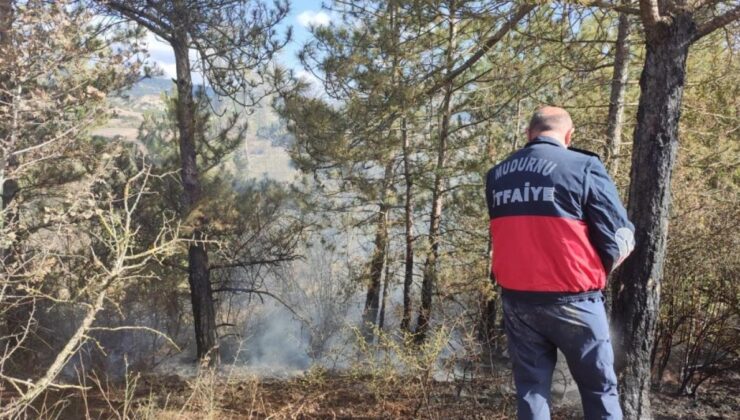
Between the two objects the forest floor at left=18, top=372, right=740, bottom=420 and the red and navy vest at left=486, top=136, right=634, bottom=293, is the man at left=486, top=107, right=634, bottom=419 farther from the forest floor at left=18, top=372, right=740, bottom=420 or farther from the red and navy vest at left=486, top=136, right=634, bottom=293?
the forest floor at left=18, top=372, right=740, bottom=420

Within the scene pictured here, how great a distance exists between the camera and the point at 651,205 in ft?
11.8

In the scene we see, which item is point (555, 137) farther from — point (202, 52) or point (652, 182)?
point (202, 52)

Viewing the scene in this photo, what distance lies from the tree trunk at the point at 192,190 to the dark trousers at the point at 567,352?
6566 millimetres

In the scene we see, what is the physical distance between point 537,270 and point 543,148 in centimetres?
68

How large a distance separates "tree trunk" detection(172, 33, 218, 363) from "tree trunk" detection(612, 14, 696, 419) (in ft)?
21.7

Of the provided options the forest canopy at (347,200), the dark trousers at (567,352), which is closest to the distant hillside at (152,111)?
the forest canopy at (347,200)

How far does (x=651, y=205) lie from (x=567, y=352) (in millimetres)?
1537

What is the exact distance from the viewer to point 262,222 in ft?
33.7

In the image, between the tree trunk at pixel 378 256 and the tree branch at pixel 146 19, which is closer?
the tree branch at pixel 146 19

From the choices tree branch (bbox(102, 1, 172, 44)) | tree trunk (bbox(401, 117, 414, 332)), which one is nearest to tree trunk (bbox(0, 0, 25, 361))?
tree branch (bbox(102, 1, 172, 44))

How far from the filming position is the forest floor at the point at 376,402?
4.63 meters

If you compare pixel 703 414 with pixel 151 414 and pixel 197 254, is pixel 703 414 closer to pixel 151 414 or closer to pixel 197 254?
pixel 151 414

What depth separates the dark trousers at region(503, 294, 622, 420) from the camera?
103 inches

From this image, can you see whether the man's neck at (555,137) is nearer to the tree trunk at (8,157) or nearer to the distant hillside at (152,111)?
the tree trunk at (8,157)
